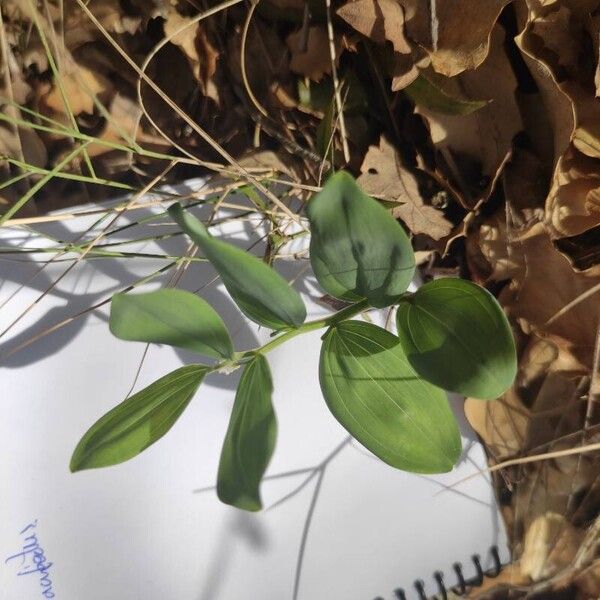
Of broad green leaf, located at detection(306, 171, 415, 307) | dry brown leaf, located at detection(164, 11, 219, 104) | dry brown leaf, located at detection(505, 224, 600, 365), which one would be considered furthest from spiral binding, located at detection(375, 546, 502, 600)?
dry brown leaf, located at detection(164, 11, 219, 104)

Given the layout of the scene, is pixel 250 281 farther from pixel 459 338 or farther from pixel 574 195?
pixel 574 195

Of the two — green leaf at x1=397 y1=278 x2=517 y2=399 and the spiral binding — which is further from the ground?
green leaf at x1=397 y1=278 x2=517 y2=399

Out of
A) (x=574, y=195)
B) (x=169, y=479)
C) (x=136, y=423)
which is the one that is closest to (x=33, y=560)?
(x=169, y=479)

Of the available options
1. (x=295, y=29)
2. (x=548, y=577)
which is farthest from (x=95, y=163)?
(x=548, y=577)

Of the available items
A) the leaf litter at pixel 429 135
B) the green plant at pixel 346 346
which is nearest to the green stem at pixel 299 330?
the green plant at pixel 346 346

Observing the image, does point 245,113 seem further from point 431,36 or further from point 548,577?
point 548,577

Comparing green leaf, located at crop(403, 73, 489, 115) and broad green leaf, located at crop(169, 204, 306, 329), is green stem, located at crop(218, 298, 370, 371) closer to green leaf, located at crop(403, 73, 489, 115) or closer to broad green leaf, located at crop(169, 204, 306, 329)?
broad green leaf, located at crop(169, 204, 306, 329)
